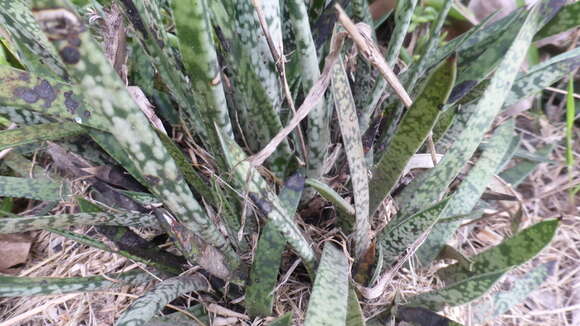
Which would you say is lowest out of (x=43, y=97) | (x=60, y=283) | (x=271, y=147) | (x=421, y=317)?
(x=421, y=317)

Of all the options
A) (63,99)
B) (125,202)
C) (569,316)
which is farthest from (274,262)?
(569,316)

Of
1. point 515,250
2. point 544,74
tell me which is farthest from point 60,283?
point 544,74

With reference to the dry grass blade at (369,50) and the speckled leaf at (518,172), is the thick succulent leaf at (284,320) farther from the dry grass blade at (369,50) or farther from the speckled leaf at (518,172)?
the speckled leaf at (518,172)

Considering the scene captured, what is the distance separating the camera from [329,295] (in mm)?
543

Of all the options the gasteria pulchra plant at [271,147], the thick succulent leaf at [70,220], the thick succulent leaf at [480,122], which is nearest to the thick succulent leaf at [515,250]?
the gasteria pulchra plant at [271,147]

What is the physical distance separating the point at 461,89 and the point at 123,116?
50cm

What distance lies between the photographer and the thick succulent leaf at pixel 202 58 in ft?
1.46

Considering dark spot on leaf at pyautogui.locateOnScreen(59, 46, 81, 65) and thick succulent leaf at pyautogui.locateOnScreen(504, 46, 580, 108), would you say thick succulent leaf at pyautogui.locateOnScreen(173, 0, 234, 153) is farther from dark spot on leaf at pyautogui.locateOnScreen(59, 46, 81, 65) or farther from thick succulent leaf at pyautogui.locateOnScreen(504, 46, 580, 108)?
thick succulent leaf at pyautogui.locateOnScreen(504, 46, 580, 108)

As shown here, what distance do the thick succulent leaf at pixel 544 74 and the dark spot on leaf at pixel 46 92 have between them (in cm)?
67

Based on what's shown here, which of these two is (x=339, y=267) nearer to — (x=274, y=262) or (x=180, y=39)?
(x=274, y=262)

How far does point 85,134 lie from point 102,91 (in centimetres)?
40

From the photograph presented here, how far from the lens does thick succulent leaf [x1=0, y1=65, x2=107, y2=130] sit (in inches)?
22.9

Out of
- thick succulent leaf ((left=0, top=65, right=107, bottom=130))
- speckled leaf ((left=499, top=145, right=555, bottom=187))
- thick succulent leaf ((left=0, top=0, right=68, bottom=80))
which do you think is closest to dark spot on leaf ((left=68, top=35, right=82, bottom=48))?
thick succulent leaf ((left=0, top=65, right=107, bottom=130))

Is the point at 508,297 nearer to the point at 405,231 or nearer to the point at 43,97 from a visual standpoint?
the point at 405,231
